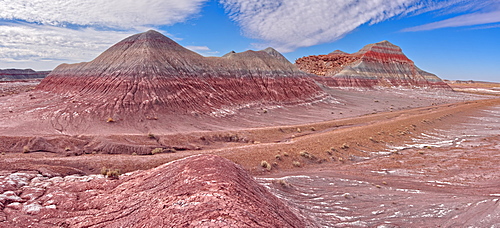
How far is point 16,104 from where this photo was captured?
32312mm

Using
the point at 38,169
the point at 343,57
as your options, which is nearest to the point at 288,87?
the point at 38,169

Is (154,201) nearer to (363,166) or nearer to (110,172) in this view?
(110,172)

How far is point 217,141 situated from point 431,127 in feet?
75.6

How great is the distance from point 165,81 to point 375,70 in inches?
3271

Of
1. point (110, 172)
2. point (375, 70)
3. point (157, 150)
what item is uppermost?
point (375, 70)

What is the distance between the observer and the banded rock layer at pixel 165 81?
31.4 m

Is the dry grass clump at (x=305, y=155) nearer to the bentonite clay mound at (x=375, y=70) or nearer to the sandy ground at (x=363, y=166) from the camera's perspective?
the sandy ground at (x=363, y=166)

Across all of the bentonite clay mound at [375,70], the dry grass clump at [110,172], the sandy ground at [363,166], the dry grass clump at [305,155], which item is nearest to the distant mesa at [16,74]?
the bentonite clay mound at [375,70]

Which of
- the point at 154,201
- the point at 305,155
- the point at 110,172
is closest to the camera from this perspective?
the point at 154,201

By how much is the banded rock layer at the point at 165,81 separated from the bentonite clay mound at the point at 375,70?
39535mm

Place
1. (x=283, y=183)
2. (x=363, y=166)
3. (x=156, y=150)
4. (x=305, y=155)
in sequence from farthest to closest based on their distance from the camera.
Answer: (x=156, y=150) < (x=305, y=155) < (x=363, y=166) < (x=283, y=183)

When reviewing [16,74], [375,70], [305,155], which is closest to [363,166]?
[305,155]

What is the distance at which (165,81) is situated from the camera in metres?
34.2

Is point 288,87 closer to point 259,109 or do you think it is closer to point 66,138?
point 259,109
